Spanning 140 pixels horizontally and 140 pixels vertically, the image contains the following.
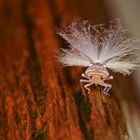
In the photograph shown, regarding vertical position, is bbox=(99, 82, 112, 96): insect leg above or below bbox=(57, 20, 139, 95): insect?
below

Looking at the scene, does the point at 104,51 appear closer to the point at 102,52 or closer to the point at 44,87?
the point at 102,52

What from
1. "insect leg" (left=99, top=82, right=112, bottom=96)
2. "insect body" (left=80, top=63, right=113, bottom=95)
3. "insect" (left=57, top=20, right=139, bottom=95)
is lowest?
"insect leg" (left=99, top=82, right=112, bottom=96)

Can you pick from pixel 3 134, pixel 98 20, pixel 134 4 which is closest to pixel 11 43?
pixel 98 20

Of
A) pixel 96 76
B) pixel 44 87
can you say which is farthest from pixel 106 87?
pixel 44 87

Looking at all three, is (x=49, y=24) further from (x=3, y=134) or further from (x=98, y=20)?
(x=3, y=134)

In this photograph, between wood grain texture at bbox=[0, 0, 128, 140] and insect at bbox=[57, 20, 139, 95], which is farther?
insect at bbox=[57, 20, 139, 95]

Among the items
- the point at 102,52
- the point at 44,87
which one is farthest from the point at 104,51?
the point at 44,87
